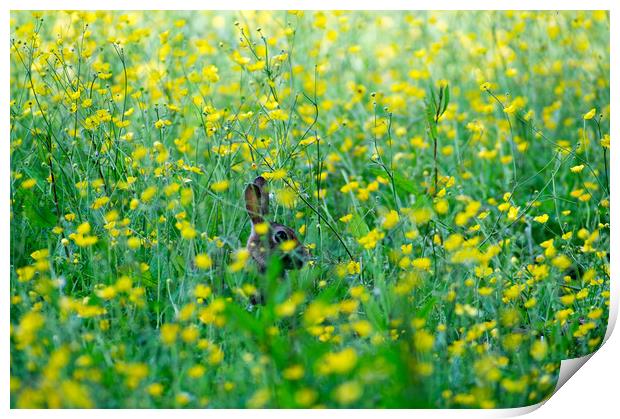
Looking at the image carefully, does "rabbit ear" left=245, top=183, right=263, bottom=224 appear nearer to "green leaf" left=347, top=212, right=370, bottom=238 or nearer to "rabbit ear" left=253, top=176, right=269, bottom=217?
"rabbit ear" left=253, top=176, right=269, bottom=217

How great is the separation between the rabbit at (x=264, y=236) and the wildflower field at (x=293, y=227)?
0.03m

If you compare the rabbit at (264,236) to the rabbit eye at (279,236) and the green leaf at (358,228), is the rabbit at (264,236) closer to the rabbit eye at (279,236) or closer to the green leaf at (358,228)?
the rabbit eye at (279,236)

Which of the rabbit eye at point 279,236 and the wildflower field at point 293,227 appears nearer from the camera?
the wildflower field at point 293,227

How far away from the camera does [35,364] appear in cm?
216

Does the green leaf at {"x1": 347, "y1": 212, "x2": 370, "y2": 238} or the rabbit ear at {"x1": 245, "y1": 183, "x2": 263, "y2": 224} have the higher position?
the rabbit ear at {"x1": 245, "y1": 183, "x2": 263, "y2": 224}

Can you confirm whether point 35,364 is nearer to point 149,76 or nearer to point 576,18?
point 149,76

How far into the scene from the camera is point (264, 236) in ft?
8.05

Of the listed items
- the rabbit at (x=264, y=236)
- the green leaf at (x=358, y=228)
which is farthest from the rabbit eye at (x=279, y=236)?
the green leaf at (x=358, y=228)

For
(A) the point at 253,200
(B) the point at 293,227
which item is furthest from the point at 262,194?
(B) the point at 293,227

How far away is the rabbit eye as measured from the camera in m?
2.48

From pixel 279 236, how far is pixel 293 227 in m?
0.26

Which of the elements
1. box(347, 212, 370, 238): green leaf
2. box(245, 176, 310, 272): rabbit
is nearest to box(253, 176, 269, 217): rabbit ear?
box(245, 176, 310, 272): rabbit

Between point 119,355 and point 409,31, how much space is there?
2.28m

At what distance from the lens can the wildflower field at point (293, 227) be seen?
2186 mm
